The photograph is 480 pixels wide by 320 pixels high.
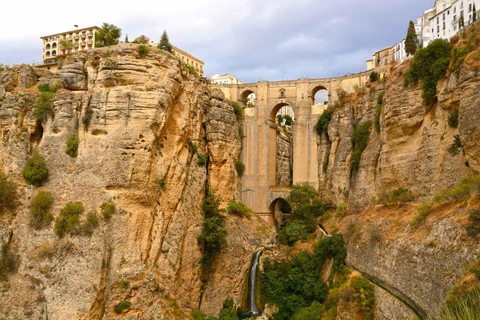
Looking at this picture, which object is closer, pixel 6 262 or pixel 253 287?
pixel 6 262

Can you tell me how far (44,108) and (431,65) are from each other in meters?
22.7

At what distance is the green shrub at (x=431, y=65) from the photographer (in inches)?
783

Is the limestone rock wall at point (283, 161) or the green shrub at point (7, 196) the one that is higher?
the limestone rock wall at point (283, 161)

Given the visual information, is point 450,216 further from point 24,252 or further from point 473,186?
point 24,252

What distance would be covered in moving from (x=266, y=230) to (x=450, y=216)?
61.1 feet

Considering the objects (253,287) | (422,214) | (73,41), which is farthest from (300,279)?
(73,41)

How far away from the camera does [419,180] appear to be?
20.1 m

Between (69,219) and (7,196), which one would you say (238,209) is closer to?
(69,219)

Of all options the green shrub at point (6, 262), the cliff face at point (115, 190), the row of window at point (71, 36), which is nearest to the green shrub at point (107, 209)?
the cliff face at point (115, 190)

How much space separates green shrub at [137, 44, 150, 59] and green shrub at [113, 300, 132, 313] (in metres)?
14.2

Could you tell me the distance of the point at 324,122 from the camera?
32344 millimetres

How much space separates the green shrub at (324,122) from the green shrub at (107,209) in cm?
1798

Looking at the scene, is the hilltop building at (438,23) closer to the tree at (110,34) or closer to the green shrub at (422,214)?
the green shrub at (422,214)

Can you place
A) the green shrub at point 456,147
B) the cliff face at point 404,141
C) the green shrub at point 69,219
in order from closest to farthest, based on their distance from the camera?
the cliff face at point 404,141 → the green shrub at point 456,147 → the green shrub at point 69,219
